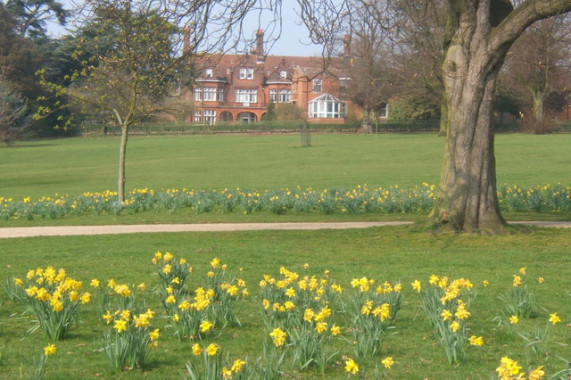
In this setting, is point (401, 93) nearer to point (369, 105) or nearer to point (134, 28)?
point (369, 105)

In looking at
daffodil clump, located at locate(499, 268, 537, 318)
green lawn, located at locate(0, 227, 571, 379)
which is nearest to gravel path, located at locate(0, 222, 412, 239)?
green lawn, located at locate(0, 227, 571, 379)

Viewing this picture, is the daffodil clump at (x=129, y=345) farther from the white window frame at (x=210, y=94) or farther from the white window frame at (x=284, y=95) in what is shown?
the white window frame at (x=284, y=95)

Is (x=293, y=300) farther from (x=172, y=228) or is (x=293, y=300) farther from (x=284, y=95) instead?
(x=284, y=95)

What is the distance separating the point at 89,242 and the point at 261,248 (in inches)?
113

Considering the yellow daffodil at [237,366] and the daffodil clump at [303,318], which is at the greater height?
the yellow daffodil at [237,366]

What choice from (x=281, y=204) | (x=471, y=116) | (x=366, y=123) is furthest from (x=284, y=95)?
(x=471, y=116)

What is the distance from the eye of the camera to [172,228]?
1392 centimetres

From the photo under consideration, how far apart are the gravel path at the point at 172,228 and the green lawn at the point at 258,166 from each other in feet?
34.6

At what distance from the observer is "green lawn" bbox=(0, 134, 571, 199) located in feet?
88.7

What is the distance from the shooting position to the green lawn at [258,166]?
27.0m

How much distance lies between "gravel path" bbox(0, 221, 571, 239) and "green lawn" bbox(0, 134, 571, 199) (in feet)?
34.6

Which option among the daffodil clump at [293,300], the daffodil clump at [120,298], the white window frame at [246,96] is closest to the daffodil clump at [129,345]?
the daffodil clump at [120,298]

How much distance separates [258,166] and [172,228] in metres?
21.5

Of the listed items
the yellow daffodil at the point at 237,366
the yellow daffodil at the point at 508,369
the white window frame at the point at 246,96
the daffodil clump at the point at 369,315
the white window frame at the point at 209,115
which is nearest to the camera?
the yellow daffodil at the point at 508,369
